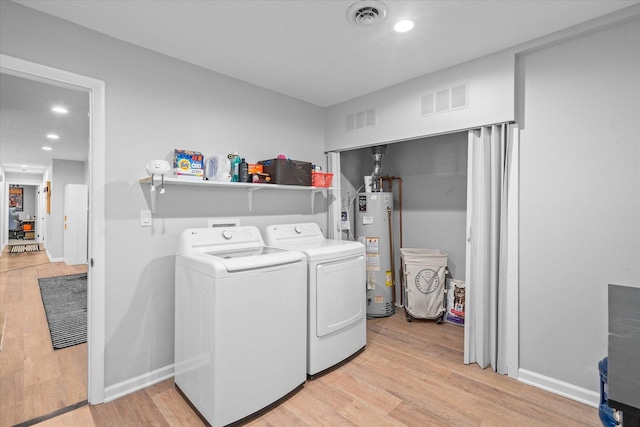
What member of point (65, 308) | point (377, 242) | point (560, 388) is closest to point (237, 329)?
point (377, 242)

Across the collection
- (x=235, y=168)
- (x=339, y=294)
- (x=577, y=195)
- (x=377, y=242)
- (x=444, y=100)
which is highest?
(x=444, y=100)

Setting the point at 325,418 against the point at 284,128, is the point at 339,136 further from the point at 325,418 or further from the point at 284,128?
A: the point at 325,418

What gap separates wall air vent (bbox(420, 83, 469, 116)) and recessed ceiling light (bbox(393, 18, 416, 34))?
729 mm

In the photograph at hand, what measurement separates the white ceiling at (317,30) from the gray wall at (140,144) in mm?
123

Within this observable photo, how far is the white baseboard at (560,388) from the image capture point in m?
1.93

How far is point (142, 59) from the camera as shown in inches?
85.7

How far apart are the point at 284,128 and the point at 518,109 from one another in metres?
2.04

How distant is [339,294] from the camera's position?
7.88 feet

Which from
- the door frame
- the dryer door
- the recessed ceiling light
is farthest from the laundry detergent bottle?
the recessed ceiling light

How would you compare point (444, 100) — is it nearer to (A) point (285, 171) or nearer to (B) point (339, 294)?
(A) point (285, 171)

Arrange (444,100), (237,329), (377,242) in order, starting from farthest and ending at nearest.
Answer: (377,242), (444,100), (237,329)

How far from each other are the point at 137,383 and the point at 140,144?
5.52 feet

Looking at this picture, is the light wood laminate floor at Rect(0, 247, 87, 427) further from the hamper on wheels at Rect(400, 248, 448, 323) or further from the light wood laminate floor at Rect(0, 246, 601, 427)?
the hamper on wheels at Rect(400, 248, 448, 323)

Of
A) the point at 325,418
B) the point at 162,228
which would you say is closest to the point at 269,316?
the point at 325,418
